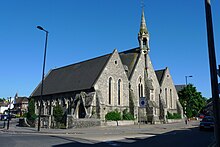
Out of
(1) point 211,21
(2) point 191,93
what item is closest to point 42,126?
(1) point 211,21

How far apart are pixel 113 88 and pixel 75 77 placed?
8493 mm

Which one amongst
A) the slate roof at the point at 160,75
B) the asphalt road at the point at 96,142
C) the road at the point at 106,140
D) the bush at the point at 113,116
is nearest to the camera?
the asphalt road at the point at 96,142

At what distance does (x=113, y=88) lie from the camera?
1454 inches

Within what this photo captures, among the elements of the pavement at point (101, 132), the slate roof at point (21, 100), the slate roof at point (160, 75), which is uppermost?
the slate roof at point (160, 75)

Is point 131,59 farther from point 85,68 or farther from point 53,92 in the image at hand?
point 53,92

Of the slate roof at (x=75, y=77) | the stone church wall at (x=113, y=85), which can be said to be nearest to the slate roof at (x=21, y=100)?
the slate roof at (x=75, y=77)

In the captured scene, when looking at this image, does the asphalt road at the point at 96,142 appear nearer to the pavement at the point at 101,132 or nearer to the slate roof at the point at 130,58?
the pavement at the point at 101,132

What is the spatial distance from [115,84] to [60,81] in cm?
1339

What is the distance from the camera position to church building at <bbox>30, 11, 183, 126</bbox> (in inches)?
1319

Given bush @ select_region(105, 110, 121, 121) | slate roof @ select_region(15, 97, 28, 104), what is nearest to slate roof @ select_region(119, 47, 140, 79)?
bush @ select_region(105, 110, 121, 121)

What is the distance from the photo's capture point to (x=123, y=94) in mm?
37844

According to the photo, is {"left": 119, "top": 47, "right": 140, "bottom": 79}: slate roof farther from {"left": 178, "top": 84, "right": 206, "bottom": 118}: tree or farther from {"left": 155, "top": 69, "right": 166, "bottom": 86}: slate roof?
{"left": 178, "top": 84, "right": 206, "bottom": 118}: tree

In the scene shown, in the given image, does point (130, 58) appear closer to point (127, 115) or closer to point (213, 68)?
point (127, 115)

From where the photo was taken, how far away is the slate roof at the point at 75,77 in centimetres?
3691
